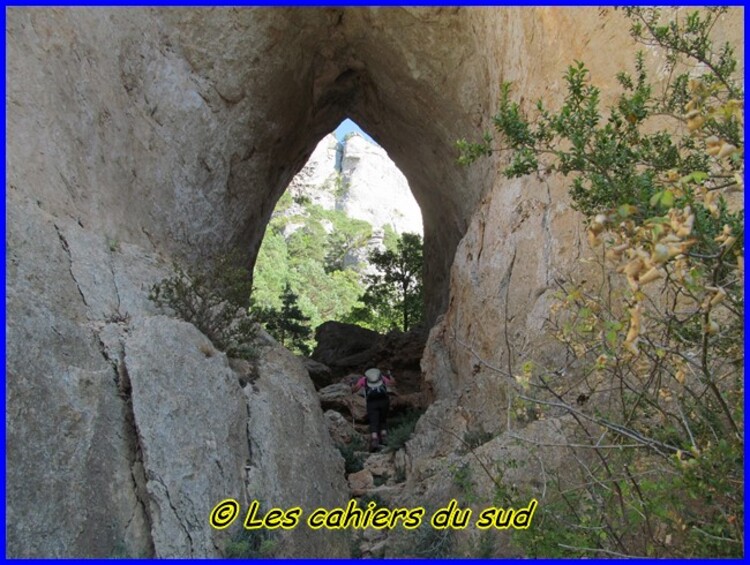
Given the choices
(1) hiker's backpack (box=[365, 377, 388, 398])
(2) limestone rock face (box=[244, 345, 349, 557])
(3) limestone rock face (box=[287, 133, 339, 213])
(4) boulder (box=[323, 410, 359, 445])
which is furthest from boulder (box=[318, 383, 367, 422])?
(3) limestone rock face (box=[287, 133, 339, 213])

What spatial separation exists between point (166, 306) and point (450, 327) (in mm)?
4829

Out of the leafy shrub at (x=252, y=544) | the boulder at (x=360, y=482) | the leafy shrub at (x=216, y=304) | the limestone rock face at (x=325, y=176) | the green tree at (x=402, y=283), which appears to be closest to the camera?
the leafy shrub at (x=252, y=544)

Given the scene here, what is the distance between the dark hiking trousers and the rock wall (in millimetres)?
962

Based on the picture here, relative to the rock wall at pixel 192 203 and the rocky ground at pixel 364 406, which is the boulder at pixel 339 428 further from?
the rock wall at pixel 192 203

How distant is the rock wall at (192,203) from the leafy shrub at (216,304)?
1.16 feet

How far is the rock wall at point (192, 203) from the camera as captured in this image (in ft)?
19.4

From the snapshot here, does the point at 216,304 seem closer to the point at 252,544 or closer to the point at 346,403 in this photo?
the point at 252,544

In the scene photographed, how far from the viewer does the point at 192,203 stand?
11719mm

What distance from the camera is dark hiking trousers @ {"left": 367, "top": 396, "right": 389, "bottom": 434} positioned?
11.5 meters

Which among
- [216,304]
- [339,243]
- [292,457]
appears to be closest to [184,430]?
[292,457]

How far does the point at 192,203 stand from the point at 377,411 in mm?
4644

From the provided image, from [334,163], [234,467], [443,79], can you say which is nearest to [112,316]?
[234,467]

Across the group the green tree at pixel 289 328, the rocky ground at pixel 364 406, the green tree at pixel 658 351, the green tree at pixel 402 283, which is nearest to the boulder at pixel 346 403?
the rocky ground at pixel 364 406

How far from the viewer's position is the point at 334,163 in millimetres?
90000
